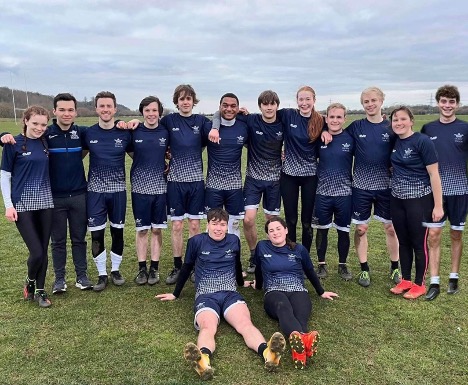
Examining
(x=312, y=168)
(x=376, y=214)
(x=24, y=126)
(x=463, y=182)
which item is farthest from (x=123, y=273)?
(x=463, y=182)

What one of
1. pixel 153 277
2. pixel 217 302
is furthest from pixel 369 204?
pixel 153 277

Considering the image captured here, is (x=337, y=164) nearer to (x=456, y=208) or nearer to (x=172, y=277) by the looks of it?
(x=456, y=208)

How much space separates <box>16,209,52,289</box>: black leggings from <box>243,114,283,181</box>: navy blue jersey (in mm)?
2702

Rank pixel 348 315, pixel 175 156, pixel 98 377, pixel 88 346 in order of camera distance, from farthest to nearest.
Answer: pixel 175 156 → pixel 348 315 → pixel 88 346 → pixel 98 377

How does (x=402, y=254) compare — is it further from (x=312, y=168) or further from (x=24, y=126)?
(x=24, y=126)

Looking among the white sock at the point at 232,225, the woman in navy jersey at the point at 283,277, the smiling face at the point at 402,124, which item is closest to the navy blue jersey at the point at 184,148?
the white sock at the point at 232,225

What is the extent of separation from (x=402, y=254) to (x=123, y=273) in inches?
151

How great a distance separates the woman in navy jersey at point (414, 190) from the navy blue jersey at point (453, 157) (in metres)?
0.34

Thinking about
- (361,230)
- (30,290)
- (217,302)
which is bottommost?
(30,290)

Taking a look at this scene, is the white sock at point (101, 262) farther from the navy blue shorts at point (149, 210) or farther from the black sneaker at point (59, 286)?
the navy blue shorts at point (149, 210)

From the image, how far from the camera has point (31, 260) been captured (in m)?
5.15

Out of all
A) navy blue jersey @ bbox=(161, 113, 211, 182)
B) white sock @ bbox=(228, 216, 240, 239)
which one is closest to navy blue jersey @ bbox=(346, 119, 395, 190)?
white sock @ bbox=(228, 216, 240, 239)

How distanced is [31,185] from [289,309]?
320 centimetres

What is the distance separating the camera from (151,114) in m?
5.63
